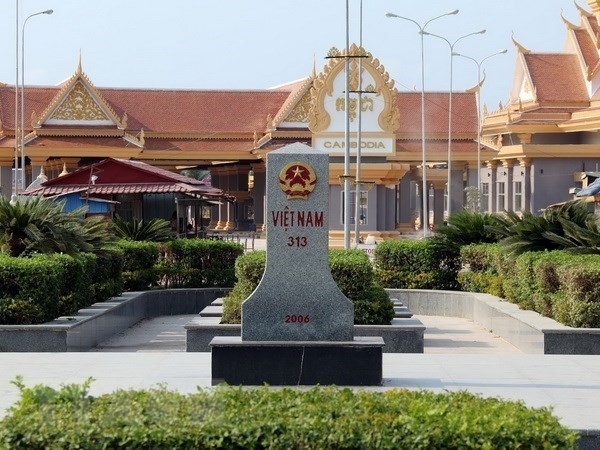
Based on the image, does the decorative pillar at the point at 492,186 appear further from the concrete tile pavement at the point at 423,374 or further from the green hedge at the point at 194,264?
the concrete tile pavement at the point at 423,374

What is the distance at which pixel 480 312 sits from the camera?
2320cm

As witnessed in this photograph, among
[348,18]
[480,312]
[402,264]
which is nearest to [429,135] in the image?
[348,18]

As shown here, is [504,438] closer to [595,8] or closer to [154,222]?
[154,222]

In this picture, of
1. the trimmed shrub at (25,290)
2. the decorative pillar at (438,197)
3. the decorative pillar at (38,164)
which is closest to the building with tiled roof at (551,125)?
the decorative pillar at (438,197)

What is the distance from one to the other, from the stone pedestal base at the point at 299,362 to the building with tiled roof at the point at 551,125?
43932 millimetres

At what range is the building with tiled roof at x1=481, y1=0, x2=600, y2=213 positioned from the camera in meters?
56.2

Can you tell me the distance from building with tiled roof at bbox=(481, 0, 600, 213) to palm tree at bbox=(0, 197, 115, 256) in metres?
37.9

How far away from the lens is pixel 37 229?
19234 mm

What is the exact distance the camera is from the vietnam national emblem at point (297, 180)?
12.4 metres

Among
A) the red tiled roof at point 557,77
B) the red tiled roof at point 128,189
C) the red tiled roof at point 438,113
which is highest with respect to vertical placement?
the red tiled roof at point 557,77

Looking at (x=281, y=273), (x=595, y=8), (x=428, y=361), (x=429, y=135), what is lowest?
(x=428, y=361)

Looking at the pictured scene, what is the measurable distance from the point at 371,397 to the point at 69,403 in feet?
6.61

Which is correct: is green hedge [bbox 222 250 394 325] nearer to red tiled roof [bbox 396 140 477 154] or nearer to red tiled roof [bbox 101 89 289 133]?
red tiled roof [bbox 396 140 477 154]

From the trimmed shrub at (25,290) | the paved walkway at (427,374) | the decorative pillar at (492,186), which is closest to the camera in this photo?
the paved walkway at (427,374)
